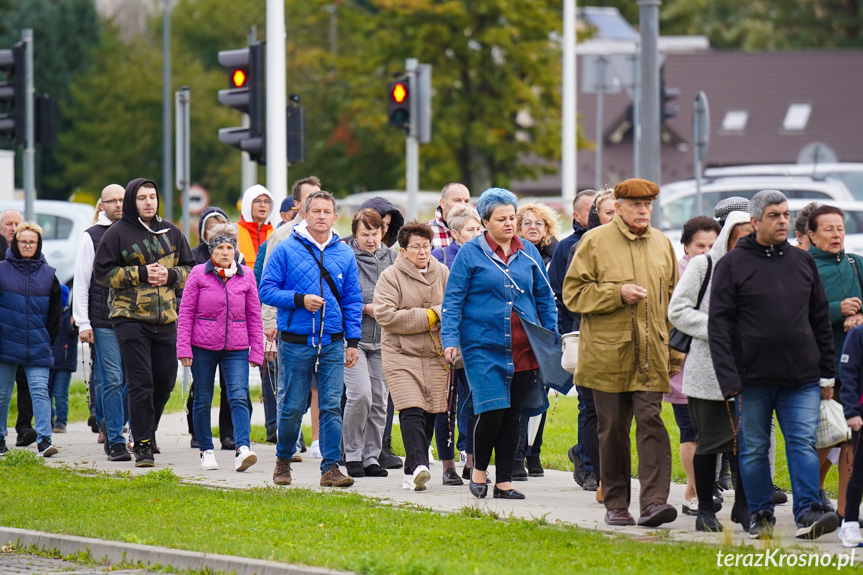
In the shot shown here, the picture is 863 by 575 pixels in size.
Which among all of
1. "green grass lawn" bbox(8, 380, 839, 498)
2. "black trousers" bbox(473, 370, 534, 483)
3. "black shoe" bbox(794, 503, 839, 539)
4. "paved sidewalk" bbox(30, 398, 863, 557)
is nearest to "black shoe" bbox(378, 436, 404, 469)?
"paved sidewalk" bbox(30, 398, 863, 557)

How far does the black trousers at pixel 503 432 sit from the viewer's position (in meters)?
9.40

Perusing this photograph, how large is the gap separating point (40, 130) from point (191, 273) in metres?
7.45

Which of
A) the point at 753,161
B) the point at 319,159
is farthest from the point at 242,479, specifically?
the point at 753,161

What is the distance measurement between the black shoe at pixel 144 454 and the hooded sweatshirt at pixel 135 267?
972 mm

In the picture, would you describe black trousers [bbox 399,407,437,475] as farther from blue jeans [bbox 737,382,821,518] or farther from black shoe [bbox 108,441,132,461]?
black shoe [bbox 108,441,132,461]

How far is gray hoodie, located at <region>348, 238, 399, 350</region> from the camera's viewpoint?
428 inches

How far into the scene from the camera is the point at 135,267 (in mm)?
11062

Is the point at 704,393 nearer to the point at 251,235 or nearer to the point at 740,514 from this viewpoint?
the point at 740,514

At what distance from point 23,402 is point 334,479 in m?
4.47

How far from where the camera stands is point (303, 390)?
10.1 meters

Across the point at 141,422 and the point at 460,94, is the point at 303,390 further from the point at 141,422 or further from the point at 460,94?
the point at 460,94

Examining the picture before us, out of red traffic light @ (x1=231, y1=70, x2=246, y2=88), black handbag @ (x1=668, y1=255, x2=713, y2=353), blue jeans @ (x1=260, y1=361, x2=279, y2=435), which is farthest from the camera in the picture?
red traffic light @ (x1=231, y1=70, x2=246, y2=88)

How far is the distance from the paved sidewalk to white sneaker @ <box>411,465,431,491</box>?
7 centimetres

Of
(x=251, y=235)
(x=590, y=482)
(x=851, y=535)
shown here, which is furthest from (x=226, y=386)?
(x=851, y=535)
